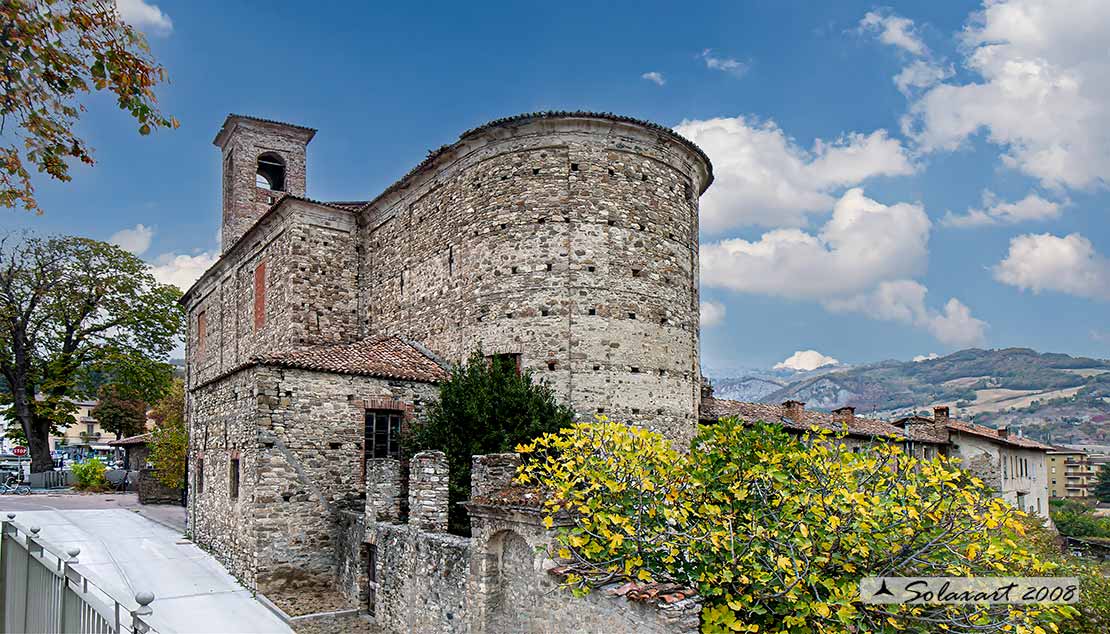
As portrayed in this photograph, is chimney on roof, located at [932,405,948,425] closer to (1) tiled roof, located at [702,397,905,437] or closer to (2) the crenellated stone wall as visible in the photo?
(1) tiled roof, located at [702,397,905,437]

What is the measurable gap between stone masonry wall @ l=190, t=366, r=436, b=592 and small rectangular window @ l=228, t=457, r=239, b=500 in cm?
20

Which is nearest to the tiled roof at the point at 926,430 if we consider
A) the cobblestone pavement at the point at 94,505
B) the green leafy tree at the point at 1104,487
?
the cobblestone pavement at the point at 94,505

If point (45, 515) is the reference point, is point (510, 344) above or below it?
above

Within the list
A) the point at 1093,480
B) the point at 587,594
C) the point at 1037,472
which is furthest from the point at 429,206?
the point at 1093,480

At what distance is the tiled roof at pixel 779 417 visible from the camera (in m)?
25.9

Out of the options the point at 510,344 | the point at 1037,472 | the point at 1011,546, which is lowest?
the point at 1037,472

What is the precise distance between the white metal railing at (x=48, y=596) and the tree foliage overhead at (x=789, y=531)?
5282 millimetres

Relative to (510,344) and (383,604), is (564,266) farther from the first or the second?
(383,604)

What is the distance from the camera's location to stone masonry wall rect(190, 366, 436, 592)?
15.6 meters

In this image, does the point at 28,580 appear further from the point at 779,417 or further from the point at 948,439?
the point at 948,439

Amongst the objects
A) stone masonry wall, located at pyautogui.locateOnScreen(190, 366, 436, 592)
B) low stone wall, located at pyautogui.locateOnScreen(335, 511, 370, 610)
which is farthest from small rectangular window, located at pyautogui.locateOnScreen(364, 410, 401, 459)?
low stone wall, located at pyautogui.locateOnScreen(335, 511, 370, 610)

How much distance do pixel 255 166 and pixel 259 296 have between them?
9337mm

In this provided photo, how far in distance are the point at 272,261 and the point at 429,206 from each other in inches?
260

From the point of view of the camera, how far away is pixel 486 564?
11.9m
